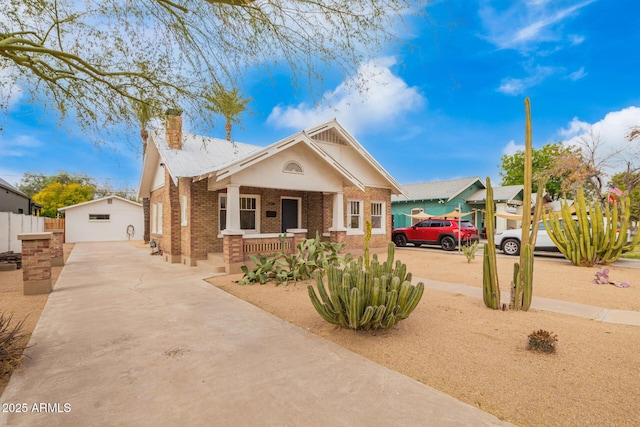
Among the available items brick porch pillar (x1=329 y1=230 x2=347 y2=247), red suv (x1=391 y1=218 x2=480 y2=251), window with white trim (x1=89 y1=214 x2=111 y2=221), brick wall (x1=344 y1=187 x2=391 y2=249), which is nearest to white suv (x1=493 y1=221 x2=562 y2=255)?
red suv (x1=391 y1=218 x2=480 y2=251)

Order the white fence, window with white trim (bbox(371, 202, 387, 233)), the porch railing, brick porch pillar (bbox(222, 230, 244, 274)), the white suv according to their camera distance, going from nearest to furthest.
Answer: brick porch pillar (bbox(222, 230, 244, 274))
the porch railing
the white suv
the white fence
window with white trim (bbox(371, 202, 387, 233))

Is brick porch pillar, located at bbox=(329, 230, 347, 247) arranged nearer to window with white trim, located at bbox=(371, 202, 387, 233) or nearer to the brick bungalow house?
the brick bungalow house

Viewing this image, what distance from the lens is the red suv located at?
56.9ft

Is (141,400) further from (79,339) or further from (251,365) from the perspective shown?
(79,339)

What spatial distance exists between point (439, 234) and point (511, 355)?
14.6 m

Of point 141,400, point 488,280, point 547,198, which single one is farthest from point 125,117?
point 547,198

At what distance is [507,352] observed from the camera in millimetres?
4027

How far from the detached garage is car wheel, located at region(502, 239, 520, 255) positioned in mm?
26404

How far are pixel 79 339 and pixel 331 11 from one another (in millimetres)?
5882

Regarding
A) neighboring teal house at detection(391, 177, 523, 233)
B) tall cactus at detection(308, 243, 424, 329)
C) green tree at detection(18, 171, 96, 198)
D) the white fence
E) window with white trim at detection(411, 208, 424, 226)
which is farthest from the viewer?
green tree at detection(18, 171, 96, 198)

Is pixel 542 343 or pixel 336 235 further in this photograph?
pixel 336 235

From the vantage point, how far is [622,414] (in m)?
2.73

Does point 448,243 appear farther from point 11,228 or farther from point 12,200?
point 12,200

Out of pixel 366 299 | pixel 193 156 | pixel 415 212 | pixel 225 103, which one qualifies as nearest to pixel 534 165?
pixel 415 212
